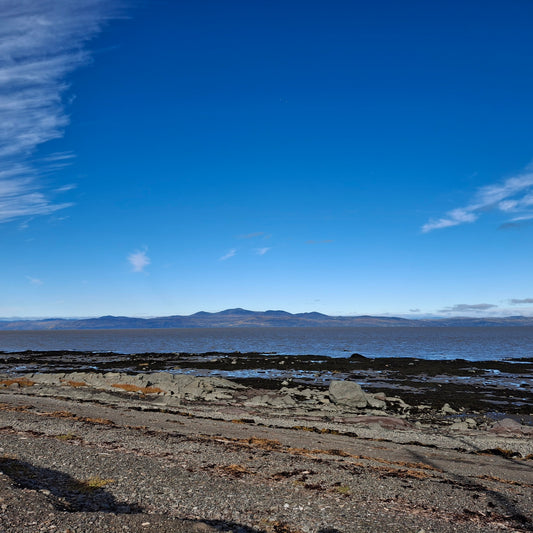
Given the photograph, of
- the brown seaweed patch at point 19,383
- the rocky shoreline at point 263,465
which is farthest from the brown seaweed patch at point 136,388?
the brown seaweed patch at point 19,383

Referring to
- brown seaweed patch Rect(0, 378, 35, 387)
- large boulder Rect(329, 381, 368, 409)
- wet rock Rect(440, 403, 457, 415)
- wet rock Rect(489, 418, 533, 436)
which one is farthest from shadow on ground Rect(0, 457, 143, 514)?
brown seaweed patch Rect(0, 378, 35, 387)

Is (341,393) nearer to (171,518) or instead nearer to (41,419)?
(41,419)

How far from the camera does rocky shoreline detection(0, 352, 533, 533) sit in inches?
386

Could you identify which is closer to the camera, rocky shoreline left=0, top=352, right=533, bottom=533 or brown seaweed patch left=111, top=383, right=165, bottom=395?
rocky shoreline left=0, top=352, right=533, bottom=533

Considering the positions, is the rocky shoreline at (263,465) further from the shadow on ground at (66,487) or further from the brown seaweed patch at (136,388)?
the brown seaweed patch at (136,388)

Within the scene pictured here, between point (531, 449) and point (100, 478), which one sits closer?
point (100, 478)

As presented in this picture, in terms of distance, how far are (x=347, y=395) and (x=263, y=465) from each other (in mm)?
18433

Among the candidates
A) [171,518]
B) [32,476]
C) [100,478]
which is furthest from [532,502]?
[32,476]

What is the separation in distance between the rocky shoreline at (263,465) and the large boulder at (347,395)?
0.11 metres

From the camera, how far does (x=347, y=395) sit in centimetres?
3158

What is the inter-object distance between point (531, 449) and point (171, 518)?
17768 millimetres

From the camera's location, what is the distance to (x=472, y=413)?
29547 mm

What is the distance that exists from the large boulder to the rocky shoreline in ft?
0.35

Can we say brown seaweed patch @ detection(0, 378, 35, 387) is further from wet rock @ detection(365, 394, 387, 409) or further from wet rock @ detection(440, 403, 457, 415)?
wet rock @ detection(440, 403, 457, 415)
